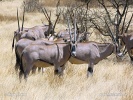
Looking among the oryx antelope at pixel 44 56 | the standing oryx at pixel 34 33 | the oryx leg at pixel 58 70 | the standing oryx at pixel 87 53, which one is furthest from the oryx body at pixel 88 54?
the standing oryx at pixel 34 33

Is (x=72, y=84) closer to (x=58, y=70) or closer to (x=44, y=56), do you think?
(x=58, y=70)

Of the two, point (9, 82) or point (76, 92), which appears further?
point (9, 82)

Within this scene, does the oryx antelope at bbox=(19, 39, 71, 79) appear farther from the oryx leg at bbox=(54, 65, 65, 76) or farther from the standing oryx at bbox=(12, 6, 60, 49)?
the standing oryx at bbox=(12, 6, 60, 49)

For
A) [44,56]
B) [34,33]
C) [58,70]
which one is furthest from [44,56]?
[34,33]

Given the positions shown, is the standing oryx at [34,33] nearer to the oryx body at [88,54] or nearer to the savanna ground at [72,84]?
the savanna ground at [72,84]

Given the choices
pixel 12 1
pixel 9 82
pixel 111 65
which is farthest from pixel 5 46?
pixel 12 1

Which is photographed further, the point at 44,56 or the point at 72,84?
the point at 44,56

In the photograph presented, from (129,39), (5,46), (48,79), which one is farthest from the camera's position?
(5,46)

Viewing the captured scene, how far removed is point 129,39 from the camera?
1211 centimetres

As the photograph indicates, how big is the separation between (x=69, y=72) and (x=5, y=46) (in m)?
5.32

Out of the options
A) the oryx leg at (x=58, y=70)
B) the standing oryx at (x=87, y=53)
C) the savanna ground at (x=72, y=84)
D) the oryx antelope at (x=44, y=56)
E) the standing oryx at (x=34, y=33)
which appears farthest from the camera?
the standing oryx at (x=34, y=33)

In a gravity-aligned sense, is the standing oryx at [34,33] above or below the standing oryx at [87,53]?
below

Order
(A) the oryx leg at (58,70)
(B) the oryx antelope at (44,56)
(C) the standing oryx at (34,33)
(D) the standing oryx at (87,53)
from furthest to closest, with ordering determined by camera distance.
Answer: (C) the standing oryx at (34,33), (D) the standing oryx at (87,53), (A) the oryx leg at (58,70), (B) the oryx antelope at (44,56)

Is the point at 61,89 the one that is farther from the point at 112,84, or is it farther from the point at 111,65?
the point at 111,65
